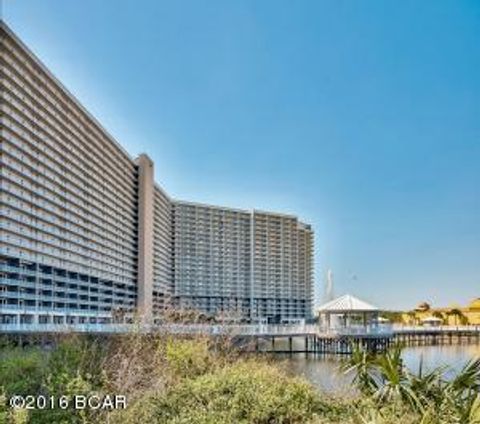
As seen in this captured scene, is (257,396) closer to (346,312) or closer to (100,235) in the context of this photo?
(346,312)

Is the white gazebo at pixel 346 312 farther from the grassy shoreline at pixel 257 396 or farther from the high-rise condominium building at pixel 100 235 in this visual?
the grassy shoreline at pixel 257 396

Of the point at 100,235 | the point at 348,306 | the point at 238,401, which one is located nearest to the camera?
the point at 238,401

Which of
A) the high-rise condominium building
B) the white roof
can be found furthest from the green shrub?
the white roof

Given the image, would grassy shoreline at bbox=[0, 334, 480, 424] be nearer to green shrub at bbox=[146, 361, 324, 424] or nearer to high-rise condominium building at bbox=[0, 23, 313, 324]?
green shrub at bbox=[146, 361, 324, 424]

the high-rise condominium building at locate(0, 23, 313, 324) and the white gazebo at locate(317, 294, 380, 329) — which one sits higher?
the high-rise condominium building at locate(0, 23, 313, 324)

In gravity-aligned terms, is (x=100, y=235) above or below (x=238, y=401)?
above

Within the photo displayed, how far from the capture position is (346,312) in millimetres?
49094

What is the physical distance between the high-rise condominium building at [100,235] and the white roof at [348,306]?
1008 cm

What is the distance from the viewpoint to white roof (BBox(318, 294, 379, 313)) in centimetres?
4856

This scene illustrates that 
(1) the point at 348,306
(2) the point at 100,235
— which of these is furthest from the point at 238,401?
(2) the point at 100,235

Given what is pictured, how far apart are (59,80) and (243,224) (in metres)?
62.4

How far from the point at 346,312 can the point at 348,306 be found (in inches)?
21.9

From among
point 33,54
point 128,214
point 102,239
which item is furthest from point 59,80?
point 128,214

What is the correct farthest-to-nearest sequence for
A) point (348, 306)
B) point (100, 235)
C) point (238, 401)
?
point (100, 235), point (348, 306), point (238, 401)
